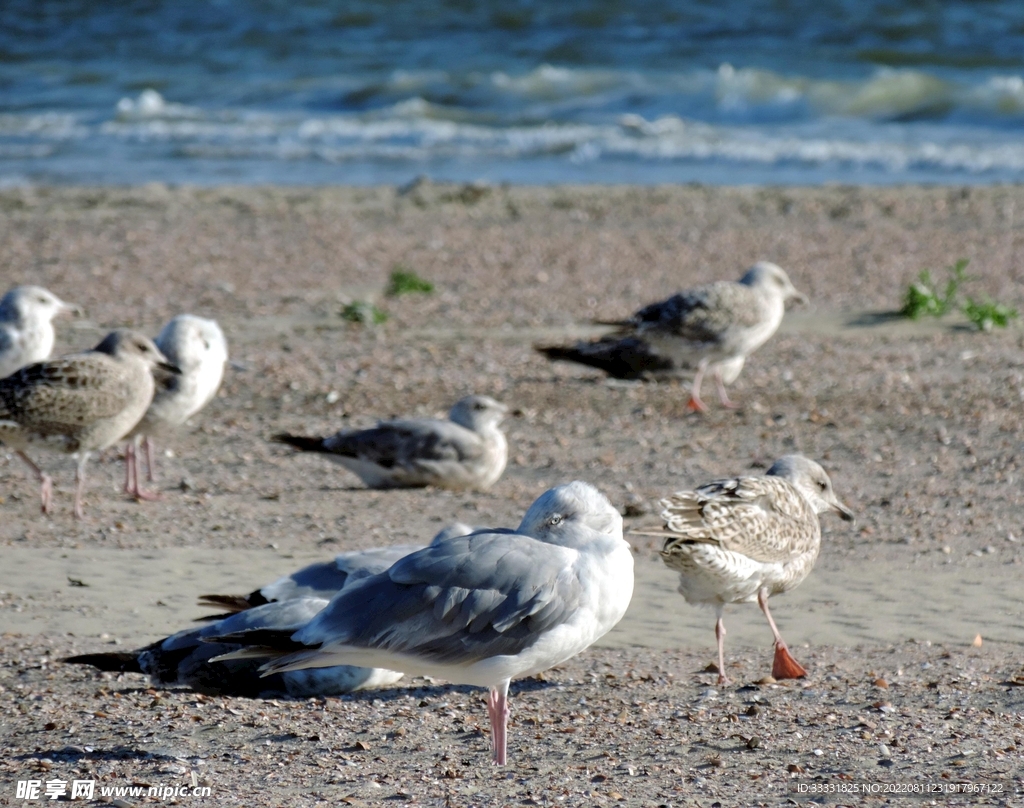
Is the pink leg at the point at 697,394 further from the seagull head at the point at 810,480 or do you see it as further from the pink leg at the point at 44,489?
the pink leg at the point at 44,489

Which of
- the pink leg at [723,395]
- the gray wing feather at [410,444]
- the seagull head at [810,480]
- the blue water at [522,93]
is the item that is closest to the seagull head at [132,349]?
the gray wing feather at [410,444]

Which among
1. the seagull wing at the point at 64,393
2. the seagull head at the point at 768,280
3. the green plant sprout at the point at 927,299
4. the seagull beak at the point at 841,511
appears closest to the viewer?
the seagull beak at the point at 841,511

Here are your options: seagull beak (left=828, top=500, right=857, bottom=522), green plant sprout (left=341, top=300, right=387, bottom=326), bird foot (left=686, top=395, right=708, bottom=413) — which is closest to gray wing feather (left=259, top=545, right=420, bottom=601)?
seagull beak (left=828, top=500, right=857, bottom=522)

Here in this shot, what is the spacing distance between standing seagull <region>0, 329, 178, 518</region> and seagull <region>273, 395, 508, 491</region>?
0.94m

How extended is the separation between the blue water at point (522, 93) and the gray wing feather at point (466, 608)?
643 inches

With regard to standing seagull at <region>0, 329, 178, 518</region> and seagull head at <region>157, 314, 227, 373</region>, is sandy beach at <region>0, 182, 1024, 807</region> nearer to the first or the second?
standing seagull at <region>0, 329, 178, 518</region>

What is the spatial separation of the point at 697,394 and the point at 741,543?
461cm

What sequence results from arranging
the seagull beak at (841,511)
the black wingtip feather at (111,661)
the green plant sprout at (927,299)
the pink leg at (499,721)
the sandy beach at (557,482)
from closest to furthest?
1. the pink leg at (499,721)
2. the sandy beach at (557,482)
3. the black wingtip feather at (111,661)
4. the seagull beak at (841,511)
5. the green plant sprout at (927,299)

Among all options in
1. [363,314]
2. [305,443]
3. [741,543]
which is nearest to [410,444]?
[305,443]

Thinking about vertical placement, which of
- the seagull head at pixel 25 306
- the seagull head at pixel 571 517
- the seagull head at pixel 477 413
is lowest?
the seagull head at pixel 477 413

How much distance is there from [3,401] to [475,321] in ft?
18.0

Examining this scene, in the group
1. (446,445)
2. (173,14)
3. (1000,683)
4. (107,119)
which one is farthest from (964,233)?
(173,14)

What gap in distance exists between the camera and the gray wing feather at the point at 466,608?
4383 millimetres

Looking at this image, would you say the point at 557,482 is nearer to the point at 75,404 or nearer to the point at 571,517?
the point at 75,404
